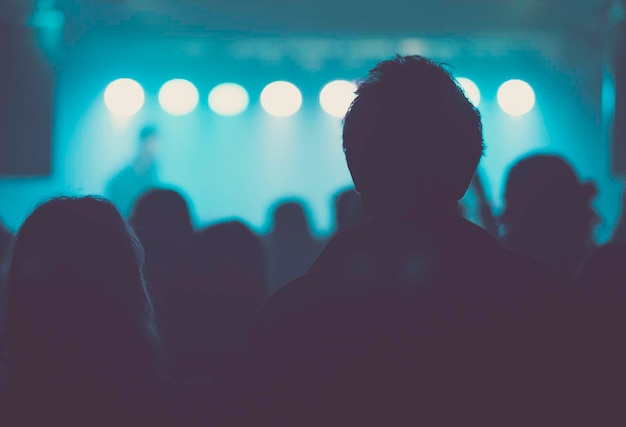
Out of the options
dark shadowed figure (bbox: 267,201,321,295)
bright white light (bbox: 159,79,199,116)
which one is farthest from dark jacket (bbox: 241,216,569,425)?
bright white light (bbox: 159,79,199,116)

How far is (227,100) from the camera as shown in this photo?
7734 millimetres

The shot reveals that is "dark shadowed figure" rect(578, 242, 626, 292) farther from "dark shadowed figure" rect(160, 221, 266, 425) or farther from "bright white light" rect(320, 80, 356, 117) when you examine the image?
"bright white light" rect(320, 80, 356, 117)

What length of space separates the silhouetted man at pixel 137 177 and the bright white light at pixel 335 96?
2.04 metres

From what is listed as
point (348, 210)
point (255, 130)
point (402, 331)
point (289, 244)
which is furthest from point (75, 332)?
point (255, 130)

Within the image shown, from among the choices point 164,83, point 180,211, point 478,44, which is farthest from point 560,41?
point 180,211

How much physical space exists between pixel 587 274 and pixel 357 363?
40.6 inches

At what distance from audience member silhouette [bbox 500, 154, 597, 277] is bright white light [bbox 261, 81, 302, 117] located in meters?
5.43

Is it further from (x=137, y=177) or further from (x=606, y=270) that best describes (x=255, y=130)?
(x=606, y=270)

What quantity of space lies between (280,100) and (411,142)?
6730 mm

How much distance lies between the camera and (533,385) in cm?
106

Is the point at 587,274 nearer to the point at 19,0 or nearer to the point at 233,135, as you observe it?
the point at 19,0

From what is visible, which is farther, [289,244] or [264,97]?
[264,97]

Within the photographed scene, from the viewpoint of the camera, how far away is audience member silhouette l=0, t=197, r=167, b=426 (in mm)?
1455

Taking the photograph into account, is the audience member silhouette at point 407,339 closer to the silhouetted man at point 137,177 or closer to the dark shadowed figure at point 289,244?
the dark shadowed figure at point 289,244
